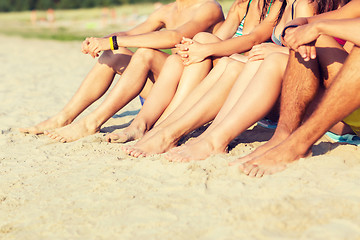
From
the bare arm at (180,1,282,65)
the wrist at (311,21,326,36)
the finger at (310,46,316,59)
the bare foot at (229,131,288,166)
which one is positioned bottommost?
the bare foot at (229,131,288,166)

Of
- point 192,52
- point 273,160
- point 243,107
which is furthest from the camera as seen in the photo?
point 192,52

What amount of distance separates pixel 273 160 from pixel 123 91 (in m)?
1.62

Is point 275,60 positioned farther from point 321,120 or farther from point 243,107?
point 321,120

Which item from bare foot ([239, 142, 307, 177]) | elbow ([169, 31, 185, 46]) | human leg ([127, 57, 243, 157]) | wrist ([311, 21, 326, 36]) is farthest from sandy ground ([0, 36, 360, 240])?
elbow ([169, 31, 185, 46])

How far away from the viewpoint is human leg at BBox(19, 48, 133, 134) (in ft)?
13.8

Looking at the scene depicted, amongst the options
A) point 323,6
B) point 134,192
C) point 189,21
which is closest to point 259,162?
point 134,192

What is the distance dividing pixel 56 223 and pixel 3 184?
0.77 metres

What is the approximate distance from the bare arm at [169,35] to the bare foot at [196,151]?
3.78 ft

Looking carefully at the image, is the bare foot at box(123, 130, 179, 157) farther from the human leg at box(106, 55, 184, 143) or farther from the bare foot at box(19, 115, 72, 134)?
the bare foot at box(19, 115, 72, 134)

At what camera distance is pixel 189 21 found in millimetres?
4148

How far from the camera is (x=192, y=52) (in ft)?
11.8

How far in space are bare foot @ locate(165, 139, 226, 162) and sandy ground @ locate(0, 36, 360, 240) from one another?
7cm

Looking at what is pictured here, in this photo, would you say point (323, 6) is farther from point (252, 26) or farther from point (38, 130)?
point (38, 130)

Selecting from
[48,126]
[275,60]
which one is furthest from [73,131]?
[275,60]
